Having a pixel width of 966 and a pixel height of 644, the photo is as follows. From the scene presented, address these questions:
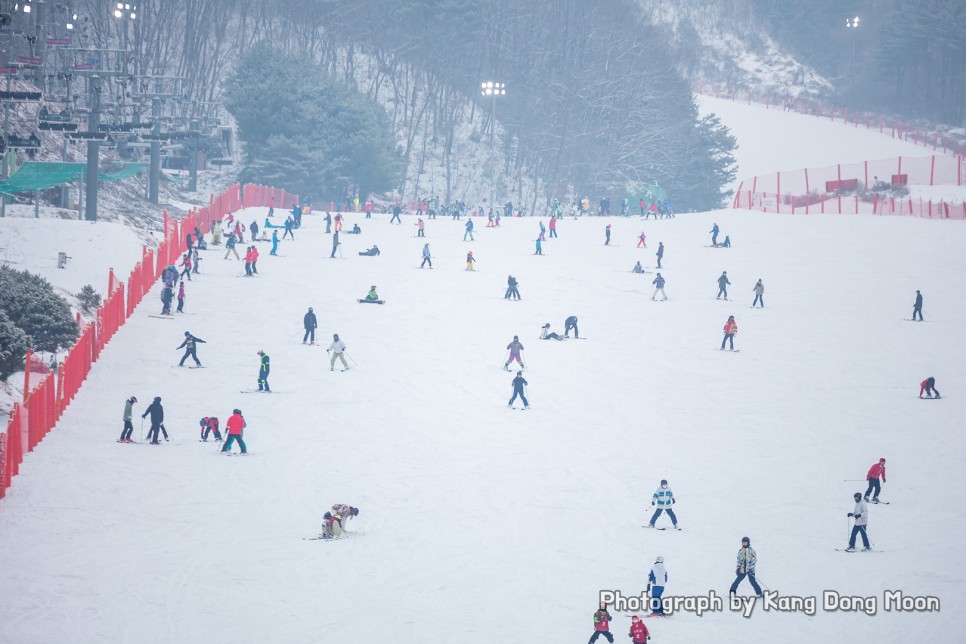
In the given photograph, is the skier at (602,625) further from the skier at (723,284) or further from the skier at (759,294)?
the skier at (723,284)

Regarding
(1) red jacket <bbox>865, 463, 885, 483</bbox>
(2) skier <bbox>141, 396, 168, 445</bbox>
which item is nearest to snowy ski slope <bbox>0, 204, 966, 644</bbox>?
(2) skier <bbox>141, 396, 168, 445</bbox>

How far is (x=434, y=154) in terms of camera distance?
337 ft

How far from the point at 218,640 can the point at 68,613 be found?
2361 mm

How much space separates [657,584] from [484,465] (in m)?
9.05

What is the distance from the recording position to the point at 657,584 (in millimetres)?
20344

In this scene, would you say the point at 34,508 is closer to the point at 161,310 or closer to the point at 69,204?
the point at 161,310

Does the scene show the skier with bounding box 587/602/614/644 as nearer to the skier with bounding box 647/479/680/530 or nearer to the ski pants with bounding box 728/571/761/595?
the ski pants with bounding box 728/571/761/595

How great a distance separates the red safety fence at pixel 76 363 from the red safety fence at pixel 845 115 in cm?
6637

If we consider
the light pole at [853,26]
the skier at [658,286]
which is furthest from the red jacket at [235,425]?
the light pole at [853,26]

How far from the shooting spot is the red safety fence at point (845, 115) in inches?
4109

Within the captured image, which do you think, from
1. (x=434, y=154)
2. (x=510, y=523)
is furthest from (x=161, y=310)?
(x=434, y=154)

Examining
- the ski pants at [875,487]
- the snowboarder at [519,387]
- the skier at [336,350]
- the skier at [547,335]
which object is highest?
the skier at [547,335]

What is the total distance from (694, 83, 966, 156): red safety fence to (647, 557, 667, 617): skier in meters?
85.1

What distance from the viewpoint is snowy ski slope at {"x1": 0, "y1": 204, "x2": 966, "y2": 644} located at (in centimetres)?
2067
